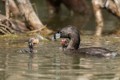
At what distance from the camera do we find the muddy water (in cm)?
1038

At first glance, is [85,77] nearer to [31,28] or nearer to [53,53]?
[53,53]

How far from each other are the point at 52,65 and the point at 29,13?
6606 millimetres

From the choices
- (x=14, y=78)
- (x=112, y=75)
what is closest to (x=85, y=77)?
(x=112, y=75)

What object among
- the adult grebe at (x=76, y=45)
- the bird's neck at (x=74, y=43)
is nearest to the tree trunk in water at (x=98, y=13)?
the adult grebe at (x=76, y=45)

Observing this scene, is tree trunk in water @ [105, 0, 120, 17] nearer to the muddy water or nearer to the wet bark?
the wet bark

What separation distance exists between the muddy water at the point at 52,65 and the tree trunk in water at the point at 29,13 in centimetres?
265

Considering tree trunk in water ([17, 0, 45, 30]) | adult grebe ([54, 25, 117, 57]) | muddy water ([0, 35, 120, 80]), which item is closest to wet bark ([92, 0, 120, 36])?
tree trunk in water ([17, 0, 45, 30])

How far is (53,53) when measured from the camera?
13.8 metres

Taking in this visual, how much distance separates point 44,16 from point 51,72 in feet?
53.7

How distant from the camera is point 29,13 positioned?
18.3 metres

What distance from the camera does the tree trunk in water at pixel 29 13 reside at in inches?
714

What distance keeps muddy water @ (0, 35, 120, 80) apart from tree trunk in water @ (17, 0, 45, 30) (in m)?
2.65

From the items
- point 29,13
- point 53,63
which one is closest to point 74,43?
point 53,63

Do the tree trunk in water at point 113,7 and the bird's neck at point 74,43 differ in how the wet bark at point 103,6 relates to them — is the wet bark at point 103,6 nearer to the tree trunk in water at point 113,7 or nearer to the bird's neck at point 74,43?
the tree trunk in water at point 113,7
